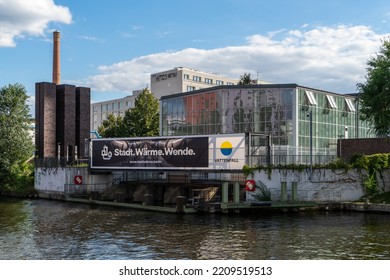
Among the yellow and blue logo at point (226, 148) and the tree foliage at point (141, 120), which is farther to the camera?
the tree foliage at point (141, 120)

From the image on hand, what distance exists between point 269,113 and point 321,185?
18.9 meters

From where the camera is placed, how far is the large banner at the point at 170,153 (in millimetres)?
52312

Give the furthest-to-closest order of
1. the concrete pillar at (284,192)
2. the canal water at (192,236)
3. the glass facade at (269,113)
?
the glass facade at (269,113), the concrete pillar at (284,192), the canal water at (192,236)

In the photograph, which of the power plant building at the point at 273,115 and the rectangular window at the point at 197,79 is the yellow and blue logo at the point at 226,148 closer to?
the power plant building at the point at 273,115

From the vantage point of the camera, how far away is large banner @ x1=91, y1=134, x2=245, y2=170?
52.3 meters

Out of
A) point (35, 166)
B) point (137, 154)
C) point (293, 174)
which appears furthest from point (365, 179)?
point (35, 166)

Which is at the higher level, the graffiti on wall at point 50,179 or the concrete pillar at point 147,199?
the graffiti on wall at point 50,179

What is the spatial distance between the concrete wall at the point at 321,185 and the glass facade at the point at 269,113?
13.5 meters

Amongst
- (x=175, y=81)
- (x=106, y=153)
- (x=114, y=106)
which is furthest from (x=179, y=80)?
(x=106, y=153)

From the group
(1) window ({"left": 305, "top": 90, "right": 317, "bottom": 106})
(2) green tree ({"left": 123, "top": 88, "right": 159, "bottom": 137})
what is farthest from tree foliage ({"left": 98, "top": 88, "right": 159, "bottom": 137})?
(1) window ({"left": 305, "top": 90, "right": 317, "bottom": 106})

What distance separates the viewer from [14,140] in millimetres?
73500

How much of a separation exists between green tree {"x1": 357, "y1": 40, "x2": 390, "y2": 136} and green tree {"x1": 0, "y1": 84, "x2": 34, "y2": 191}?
46.6m

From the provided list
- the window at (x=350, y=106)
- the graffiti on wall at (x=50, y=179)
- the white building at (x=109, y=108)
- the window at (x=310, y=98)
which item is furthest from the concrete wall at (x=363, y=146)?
the white building at (x=109, y=108)

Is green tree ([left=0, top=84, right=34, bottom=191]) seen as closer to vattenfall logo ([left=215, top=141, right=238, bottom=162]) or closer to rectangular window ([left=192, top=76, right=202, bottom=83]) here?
vattenfall logo ([left=215, top=141, right=238, bottom=162])
